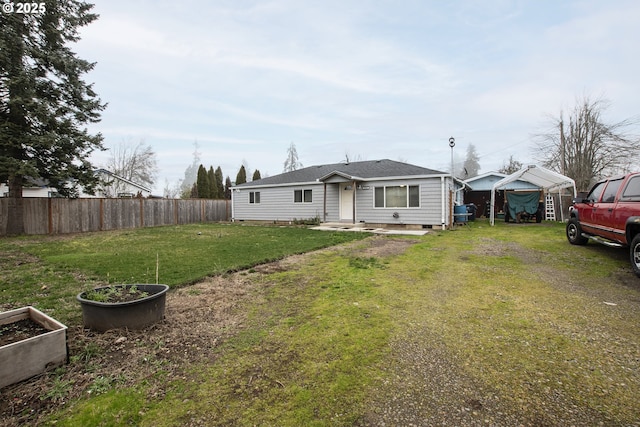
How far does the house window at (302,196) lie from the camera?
16.2 metres

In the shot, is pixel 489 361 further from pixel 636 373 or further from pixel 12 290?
pixel 12 290

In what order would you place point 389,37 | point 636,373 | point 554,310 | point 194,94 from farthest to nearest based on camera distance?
point 194,94
point 389,37
point 554,310
point 636,373

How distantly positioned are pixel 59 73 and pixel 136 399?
607 inches

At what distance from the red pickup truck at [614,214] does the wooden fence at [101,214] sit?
1881 centimetres

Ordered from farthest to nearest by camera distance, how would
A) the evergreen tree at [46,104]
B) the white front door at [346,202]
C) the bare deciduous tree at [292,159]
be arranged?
1. the bare deciduous tree at [292,159]
2. the white front door at [346,202]
3. the evergreen tree at [46,104]

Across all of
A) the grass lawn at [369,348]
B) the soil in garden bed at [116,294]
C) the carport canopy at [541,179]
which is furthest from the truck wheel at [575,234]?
the soil in garden bed at [116,294]

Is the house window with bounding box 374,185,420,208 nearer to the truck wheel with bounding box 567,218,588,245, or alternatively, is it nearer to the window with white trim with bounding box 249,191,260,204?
the truck wheel with bounding box 567,218,588,245

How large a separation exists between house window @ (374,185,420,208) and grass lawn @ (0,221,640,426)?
26.2 ft

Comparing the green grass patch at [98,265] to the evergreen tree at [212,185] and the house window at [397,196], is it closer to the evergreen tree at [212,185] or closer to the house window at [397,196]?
the house window at [397,196]

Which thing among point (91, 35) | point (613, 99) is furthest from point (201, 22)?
point (613, 99)

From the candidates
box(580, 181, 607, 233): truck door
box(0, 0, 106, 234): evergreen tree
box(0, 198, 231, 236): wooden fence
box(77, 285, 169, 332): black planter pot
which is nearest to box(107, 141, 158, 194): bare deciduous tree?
box(0, 198, 231, 236): wooden fence

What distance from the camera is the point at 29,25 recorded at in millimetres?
11023

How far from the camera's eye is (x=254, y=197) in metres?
18.4

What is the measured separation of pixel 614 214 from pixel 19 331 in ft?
29.9
